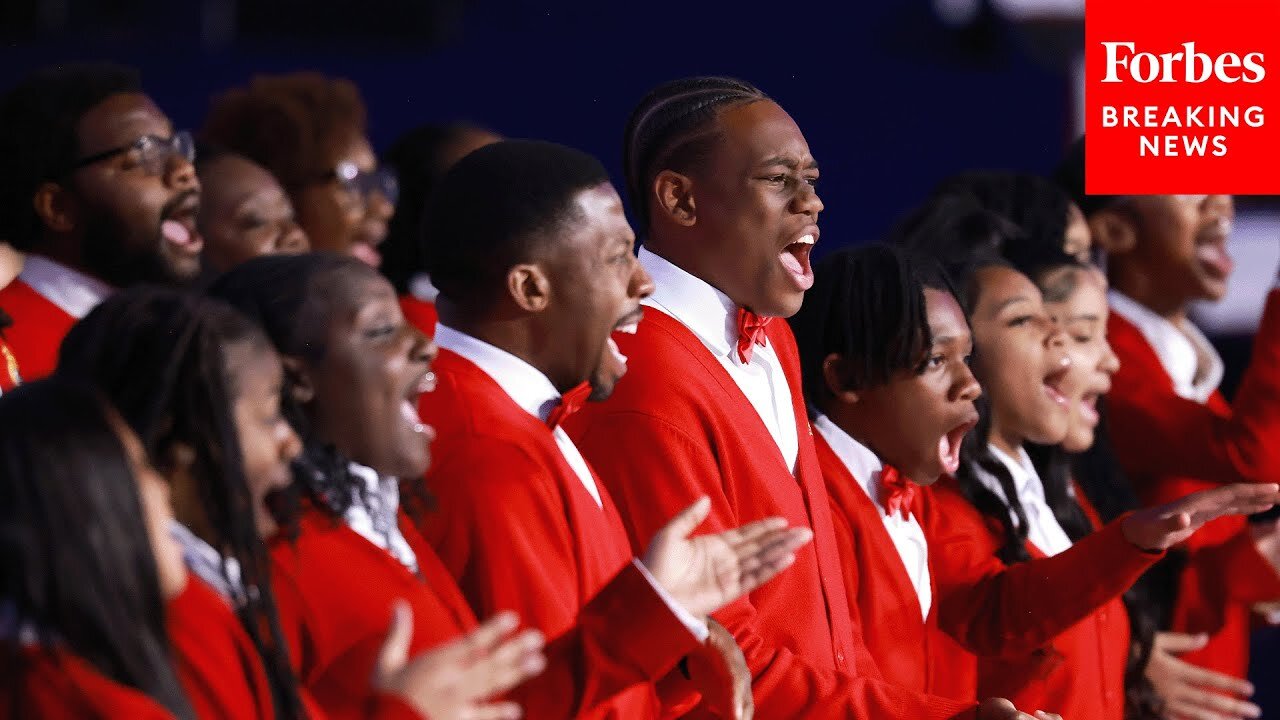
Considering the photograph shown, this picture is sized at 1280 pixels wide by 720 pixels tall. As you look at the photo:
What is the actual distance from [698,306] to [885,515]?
1.79 ft

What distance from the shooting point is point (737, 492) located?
274 centimetres

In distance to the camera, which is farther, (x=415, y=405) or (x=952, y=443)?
(x=952, y=443)

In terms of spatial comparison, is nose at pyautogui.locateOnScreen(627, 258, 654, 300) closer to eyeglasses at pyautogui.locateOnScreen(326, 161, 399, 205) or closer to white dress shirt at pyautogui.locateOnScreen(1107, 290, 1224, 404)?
eyeglasses at pyautogui.locateOnScreen(326, 161, 399, 205)

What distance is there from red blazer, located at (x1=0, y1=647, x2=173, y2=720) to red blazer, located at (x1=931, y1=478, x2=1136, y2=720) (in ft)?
6.19

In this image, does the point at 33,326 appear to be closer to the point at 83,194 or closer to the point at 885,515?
the point at 83,194

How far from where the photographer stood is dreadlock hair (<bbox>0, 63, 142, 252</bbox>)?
313cm

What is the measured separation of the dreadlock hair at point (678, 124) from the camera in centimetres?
288

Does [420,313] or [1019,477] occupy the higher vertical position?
[420,313]

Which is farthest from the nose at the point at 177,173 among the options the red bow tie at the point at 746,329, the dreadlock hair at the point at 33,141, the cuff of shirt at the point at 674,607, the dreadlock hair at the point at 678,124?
the cuff of shirt at the point at 674,607

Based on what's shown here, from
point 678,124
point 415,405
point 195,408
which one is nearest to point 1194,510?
point 678,124

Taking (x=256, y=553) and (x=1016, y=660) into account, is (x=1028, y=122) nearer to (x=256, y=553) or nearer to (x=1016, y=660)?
(x=1016, y=660)

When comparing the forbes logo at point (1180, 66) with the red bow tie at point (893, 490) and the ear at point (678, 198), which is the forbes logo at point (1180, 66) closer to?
the red bow tie at point (893, 490)

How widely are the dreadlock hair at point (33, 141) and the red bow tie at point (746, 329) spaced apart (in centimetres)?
116

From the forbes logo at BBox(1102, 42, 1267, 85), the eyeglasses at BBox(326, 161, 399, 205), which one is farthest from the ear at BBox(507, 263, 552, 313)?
the forbes logo at BBox(1102, 42, 1267, 85)
